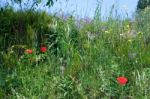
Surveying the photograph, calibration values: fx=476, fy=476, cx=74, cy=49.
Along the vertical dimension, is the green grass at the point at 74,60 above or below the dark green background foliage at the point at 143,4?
below

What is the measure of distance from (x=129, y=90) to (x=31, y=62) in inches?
57.5

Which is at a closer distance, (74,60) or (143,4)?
(74,60)

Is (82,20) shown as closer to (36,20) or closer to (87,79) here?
(36,20)

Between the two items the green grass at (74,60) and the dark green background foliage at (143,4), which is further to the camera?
the dark green background foliage at (143,4)

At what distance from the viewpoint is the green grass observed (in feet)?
17.4

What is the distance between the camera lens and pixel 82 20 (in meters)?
8.52

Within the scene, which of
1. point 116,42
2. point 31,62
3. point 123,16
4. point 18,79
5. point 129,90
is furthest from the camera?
point 123,16

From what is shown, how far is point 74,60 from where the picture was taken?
620 cm

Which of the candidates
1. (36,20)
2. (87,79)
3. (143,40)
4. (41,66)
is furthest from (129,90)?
(36,20)

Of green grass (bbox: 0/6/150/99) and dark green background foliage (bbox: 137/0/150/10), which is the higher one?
dark green background foliage (bbox: 137/0/150/10)

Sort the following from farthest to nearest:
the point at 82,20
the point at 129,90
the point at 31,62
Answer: the point at 82,20 → the point at 31,62 → the point at 129,90

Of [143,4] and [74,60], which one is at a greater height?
[143,4]

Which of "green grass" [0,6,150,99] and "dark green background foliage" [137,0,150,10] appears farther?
"dark green background foliage" [137,0,150,10]

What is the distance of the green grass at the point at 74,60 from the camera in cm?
532
